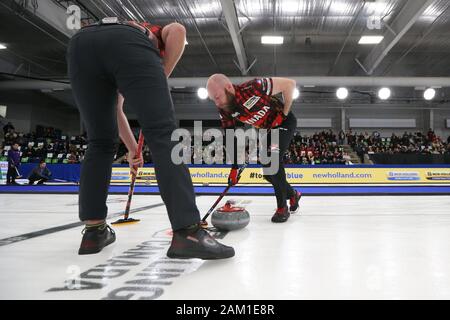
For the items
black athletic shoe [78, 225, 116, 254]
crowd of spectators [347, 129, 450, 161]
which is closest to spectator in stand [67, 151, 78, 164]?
black athletic shoe [78, 225, 116, 254]

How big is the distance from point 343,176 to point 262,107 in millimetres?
5586

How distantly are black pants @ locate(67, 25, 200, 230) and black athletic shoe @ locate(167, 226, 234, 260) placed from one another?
4 cm

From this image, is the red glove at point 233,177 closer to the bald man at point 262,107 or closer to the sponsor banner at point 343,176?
the bald man at point 262,107

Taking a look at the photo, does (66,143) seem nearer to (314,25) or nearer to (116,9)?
(116,9)

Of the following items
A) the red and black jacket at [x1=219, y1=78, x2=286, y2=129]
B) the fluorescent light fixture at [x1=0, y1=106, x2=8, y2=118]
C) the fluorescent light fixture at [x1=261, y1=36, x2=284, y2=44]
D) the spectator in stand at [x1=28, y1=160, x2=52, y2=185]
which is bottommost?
the spectator in stand at [x1=28, y1=160, x2=52, y2=185]

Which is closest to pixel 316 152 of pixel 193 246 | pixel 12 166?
pixel 12 166

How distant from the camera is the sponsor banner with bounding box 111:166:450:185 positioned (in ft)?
24.5

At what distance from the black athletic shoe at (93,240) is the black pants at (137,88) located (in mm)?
523

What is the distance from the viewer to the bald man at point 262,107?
2.40 metres

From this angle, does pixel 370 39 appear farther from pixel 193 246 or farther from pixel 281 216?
pixel 193 246

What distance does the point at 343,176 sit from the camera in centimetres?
749

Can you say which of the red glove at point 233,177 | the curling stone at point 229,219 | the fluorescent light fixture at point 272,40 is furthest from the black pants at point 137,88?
the fluorescent light fixture at point 272,40

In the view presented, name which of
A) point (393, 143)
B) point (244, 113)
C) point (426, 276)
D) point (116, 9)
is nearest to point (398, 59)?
point (393, 143)

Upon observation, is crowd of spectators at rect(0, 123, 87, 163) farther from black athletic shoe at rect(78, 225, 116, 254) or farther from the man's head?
black athletic shoe at rect(78, 225, 116, 254)
